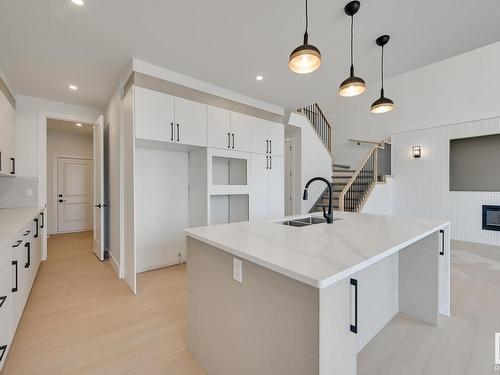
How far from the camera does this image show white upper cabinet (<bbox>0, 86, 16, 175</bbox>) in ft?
9.10

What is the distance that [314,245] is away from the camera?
128 cm

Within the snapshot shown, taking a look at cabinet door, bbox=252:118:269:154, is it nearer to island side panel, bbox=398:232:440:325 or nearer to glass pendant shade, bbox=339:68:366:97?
glass pendant shade, bbox=339:68:366:97

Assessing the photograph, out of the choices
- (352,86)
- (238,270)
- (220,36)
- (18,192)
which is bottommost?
(238,270)

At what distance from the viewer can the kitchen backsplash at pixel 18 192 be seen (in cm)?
350

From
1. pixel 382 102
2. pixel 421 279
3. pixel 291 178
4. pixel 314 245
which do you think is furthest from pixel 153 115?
pixel 291 178

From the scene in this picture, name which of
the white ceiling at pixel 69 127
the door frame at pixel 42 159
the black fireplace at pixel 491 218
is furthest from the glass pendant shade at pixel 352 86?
the white ceiling at pixel 69 127

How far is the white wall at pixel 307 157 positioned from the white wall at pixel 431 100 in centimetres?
184

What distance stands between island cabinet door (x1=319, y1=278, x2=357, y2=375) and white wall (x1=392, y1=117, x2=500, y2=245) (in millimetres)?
5835

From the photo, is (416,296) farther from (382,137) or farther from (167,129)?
(382,137)

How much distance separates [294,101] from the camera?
13.4 ft

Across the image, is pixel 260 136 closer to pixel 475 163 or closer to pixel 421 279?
pixel 421 279

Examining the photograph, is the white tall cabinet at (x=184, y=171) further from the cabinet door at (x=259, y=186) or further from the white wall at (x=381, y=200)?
the white wall at (x=381, y=200)

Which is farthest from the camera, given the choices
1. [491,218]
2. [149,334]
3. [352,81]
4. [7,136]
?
[491,218]

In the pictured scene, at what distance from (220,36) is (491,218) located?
6.17 meters
